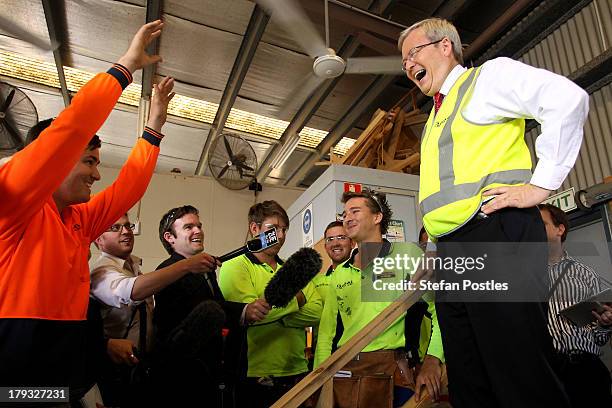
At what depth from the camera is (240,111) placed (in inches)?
232

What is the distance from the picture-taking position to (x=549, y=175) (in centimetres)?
107

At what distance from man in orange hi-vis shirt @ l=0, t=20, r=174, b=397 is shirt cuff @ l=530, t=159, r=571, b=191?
1074 millimetres

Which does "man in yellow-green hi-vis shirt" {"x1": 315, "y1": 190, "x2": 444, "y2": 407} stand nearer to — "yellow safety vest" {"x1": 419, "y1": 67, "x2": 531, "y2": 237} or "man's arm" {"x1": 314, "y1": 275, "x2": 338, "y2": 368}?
"man's arm" {"x1": 314, "y1": 275, "x2": 338, "y2": 368}

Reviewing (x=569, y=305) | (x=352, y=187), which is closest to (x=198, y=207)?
(x=352, y=187)

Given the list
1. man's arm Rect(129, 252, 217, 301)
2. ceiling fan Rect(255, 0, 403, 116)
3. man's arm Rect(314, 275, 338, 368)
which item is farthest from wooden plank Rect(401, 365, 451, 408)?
ceiling fan Rect(255, 0, 403, 116)

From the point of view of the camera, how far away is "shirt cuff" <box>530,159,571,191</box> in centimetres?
107

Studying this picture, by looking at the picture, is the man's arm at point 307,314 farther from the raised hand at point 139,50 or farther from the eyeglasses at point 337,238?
the raised hand at point 139,50

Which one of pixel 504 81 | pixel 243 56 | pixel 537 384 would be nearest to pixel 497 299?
pixel 537 384

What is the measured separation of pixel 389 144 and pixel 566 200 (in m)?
1.80

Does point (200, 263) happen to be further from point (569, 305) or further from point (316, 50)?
point (316, 50)

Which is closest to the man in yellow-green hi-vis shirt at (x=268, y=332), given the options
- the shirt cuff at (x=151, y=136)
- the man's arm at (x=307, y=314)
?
the man's arm at (x=307, y=314)

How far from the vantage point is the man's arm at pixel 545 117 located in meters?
1.08

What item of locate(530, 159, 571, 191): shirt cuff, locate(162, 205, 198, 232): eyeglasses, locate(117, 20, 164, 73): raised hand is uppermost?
locate(117, 20, 164, 73): raised hand

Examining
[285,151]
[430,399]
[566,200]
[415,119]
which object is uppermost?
[285,151]
